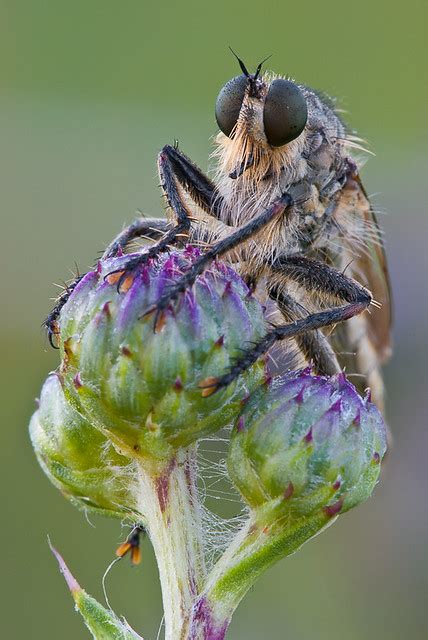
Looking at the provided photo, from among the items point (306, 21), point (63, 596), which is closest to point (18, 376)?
point (63, 596)

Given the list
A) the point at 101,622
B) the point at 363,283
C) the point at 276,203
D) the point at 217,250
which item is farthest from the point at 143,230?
the point at 101,622

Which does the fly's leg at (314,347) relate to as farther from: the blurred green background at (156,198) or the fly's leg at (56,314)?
the blurred green background at (156,198)

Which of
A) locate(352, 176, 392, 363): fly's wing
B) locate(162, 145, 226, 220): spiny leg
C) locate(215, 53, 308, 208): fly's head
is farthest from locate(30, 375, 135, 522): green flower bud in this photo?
locate(352, 176, 392, 363): fly's wing

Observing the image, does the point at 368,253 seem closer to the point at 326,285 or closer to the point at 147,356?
the point at 326,285

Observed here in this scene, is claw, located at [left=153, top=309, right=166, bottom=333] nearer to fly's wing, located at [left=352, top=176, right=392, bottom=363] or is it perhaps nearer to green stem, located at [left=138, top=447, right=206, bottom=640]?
green stem, located at [left=138, top=447, right=206, bottom=640]

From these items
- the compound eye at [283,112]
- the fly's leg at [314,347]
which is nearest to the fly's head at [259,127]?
the compound eye at [283,112]

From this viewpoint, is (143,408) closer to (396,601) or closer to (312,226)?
(312,226)
